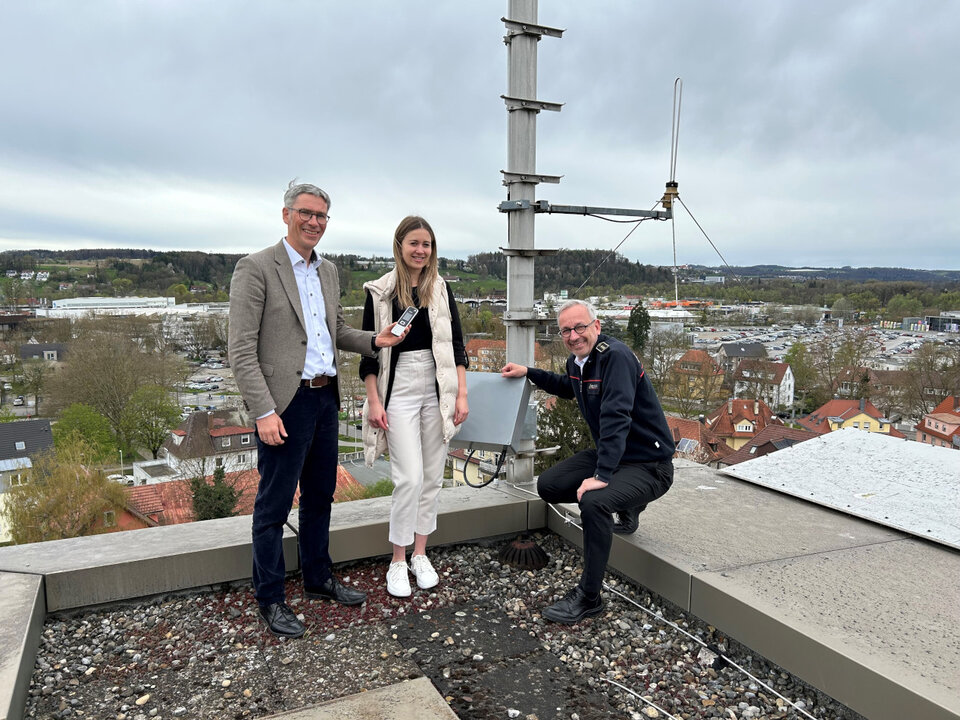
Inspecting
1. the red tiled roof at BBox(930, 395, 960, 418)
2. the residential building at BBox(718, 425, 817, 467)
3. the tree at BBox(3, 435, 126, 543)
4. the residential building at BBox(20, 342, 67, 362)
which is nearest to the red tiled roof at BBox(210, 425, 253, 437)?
the tree at BBox(3, 435, 126, 543)

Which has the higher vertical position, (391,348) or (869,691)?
(391,348)

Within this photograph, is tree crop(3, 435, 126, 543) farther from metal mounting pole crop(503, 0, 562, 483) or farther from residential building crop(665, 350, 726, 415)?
residential building crop(665, 350, 726, 415)

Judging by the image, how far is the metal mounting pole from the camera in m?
3.18

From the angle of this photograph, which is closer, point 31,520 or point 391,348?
point 391,348

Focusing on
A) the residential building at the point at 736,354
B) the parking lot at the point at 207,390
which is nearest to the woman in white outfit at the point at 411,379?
the residential building at the point at 736,354

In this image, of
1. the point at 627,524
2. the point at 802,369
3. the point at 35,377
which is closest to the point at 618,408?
the point at 627,524

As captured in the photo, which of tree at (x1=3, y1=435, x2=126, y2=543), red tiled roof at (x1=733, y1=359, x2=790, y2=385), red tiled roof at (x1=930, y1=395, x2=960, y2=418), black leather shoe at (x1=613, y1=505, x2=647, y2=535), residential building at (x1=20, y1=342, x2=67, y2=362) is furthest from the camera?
residential building at (x1=20, y1=342, x2=67, y2=362)

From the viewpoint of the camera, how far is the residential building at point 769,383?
1510 inches

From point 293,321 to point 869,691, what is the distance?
211cm

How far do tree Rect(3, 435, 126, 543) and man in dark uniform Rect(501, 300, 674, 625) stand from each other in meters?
21.0

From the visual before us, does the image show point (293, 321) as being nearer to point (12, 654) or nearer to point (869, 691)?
point (12, 654)

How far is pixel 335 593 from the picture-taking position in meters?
2.55

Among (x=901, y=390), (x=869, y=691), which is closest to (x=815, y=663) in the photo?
(x=869, y=691)

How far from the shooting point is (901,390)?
32562 millimetres
